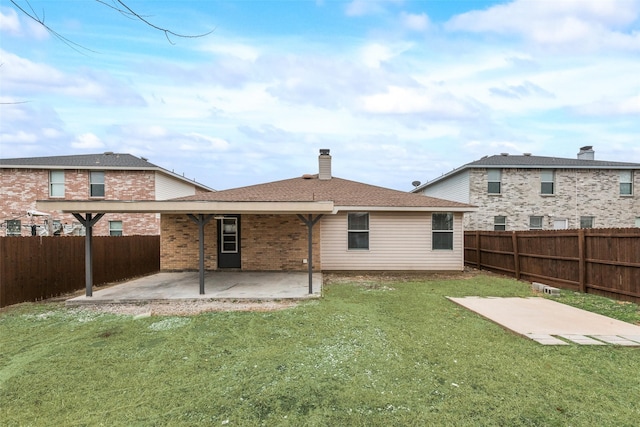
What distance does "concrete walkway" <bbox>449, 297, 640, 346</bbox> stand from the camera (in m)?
4.90

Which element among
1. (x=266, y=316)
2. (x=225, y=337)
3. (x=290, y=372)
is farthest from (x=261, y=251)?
(x=290, y=372)

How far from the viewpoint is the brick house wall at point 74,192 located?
16484mm

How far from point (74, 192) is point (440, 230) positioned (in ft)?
57.6

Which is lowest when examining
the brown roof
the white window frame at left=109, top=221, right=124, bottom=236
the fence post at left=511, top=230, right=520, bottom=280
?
the fence post at left=511, top=230, right=520, bottom=280

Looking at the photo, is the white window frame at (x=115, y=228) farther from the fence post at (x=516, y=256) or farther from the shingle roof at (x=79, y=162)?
the fence post at (x=516, y=256)

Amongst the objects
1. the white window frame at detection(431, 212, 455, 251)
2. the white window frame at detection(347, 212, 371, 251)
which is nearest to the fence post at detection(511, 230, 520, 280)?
the white window frame at detection(431, 212, 455, 251)

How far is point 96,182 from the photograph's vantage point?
55.3 ft

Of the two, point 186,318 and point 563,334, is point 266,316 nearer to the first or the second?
point 186,318

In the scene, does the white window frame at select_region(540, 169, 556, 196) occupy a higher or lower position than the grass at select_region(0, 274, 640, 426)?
higher

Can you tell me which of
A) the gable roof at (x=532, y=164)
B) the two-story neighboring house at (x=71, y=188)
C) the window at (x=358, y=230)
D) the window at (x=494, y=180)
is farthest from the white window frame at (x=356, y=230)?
the two-story neighboring house at (x=71, y=188)

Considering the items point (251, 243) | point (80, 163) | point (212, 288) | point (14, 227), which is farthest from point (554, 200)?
point (14, 227)

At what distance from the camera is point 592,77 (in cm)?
1220

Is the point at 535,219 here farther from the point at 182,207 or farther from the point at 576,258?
the point at 182,207

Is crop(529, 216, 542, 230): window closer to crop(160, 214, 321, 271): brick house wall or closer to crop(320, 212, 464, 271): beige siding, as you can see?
crop(320, 212, 464, 271): beige siding
